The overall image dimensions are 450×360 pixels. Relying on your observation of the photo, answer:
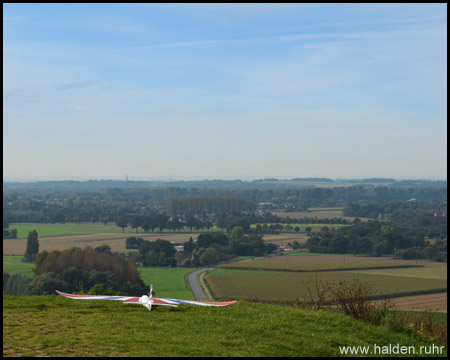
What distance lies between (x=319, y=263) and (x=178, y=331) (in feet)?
199

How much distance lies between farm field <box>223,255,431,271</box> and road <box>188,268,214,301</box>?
18.8ft

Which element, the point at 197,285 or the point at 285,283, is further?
the point at 197,285

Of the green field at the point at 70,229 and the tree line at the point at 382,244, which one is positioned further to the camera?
the green field at the point at 70,229

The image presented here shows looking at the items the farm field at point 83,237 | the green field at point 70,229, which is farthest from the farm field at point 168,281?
the green field at point 70,229

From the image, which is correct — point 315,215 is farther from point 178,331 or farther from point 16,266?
point 178,331

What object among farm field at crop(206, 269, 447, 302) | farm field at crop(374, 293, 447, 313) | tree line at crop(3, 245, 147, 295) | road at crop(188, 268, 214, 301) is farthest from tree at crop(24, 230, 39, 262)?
farm field at crop(374, 293, 447, 313)

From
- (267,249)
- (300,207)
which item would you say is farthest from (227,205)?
(267,249)

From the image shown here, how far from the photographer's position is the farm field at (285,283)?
1758 inches

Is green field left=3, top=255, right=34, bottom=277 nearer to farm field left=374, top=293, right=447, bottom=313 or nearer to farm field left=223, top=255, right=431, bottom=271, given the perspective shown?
farm field left=223, top=255, right=431, bottom=271

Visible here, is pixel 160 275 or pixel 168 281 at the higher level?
pixel 168 281

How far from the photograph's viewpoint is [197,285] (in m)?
54.0

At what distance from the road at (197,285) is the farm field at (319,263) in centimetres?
574

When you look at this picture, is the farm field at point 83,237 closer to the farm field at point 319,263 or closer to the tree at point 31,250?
the tree at point 31,250

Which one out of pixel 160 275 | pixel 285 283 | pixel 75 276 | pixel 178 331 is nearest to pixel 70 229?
pixel 160 275
